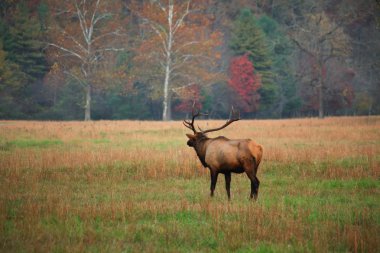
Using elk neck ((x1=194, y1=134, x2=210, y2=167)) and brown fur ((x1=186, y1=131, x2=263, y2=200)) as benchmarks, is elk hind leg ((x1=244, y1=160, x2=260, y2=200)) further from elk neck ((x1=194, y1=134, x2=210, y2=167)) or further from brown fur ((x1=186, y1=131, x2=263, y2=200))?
elk neck ((x1=194, y1=134, x2=210, y2=167))

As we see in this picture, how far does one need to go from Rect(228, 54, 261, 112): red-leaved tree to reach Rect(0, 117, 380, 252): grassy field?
106 feet

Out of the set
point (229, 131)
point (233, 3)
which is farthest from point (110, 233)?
point (233, 3)

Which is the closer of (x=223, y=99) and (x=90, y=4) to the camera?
(x=90, y=4)

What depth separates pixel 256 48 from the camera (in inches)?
2125

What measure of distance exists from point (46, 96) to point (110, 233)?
145ft

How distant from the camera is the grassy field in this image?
7.33 meters

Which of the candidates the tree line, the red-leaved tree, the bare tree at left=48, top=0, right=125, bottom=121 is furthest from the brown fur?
the red-leaved tree

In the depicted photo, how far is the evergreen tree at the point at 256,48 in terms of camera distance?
176 feet

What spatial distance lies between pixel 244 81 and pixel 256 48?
4725 millimetres

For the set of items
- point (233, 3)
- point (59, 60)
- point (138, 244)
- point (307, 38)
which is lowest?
point (138, 244)

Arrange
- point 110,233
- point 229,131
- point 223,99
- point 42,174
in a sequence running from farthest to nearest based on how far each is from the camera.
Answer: point 223,99 → point 229,131 → point 42,174 → point 110,233

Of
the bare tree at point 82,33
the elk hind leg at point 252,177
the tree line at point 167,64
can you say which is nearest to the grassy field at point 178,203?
the elk hind leg at point 252,177

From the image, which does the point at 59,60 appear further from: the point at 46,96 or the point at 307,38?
the point at 307,38

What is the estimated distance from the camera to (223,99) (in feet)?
178
